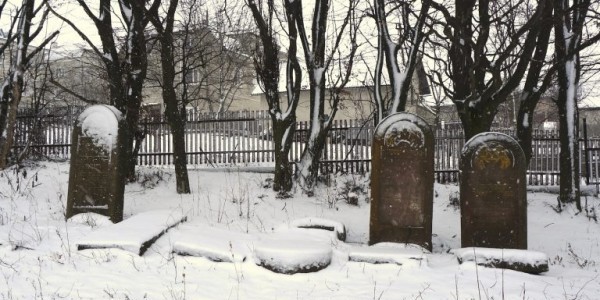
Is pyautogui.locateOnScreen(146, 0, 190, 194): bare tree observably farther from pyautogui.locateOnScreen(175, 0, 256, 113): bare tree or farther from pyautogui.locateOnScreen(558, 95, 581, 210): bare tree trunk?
pyautogui.locateOnScreen(558, 95, 581, 210): bare tree trunk

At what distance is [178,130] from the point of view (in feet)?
27.5

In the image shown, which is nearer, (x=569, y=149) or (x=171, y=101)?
(x=171, y=101)

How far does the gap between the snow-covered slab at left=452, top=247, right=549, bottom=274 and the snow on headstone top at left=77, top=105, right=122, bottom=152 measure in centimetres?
472

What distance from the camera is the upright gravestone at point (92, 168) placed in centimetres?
600

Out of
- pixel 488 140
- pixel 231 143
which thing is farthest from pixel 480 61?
pixel 231 143

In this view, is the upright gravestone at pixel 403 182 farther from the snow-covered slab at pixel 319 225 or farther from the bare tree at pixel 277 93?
the bare tree at pixel 277 93

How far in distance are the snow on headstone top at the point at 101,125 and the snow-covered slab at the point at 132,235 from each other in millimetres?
1157

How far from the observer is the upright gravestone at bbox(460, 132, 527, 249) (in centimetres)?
504

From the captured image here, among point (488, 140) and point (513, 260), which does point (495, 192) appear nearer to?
point (488, 140)

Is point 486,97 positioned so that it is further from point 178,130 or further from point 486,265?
point 178,130

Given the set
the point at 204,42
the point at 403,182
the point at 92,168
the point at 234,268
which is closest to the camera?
the point at 234,268

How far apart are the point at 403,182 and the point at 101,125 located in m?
4.10

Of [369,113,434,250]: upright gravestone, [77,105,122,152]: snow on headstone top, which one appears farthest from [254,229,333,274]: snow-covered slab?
[77,105,122,152]: snow on headstone top

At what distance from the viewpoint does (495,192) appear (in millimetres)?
5086
